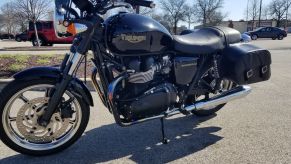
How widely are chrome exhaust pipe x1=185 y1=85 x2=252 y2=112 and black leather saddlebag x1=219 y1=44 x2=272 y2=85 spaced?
179 mm

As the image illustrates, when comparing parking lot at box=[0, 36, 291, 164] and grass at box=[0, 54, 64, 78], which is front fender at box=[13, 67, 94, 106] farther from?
grass at box=[0, 54, 64, 78]

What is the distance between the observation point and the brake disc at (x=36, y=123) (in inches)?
133

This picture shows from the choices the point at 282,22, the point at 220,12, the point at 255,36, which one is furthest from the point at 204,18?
the point at 255,36

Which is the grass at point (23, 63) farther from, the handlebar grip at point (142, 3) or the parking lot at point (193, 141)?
the handlebar grip at point (142, 3)

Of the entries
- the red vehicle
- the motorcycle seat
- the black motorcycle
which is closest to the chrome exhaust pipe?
the black motorcycle

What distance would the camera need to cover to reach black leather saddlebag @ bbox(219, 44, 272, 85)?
384 cm

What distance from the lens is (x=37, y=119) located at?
3.40 m

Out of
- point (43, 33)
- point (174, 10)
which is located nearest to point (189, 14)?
point (174, 10)

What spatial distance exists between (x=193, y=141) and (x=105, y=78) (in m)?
1.30

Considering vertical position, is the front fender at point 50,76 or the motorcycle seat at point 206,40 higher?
the motorcycle seat at point 206,40

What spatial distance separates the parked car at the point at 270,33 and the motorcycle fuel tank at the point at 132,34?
33829mm

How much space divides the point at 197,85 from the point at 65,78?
1556mm

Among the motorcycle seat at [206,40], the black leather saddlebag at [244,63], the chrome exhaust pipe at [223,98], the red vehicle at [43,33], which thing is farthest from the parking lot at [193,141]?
the red vehicle at [43,33]

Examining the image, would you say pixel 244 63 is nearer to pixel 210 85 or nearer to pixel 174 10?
pixel 210 85
